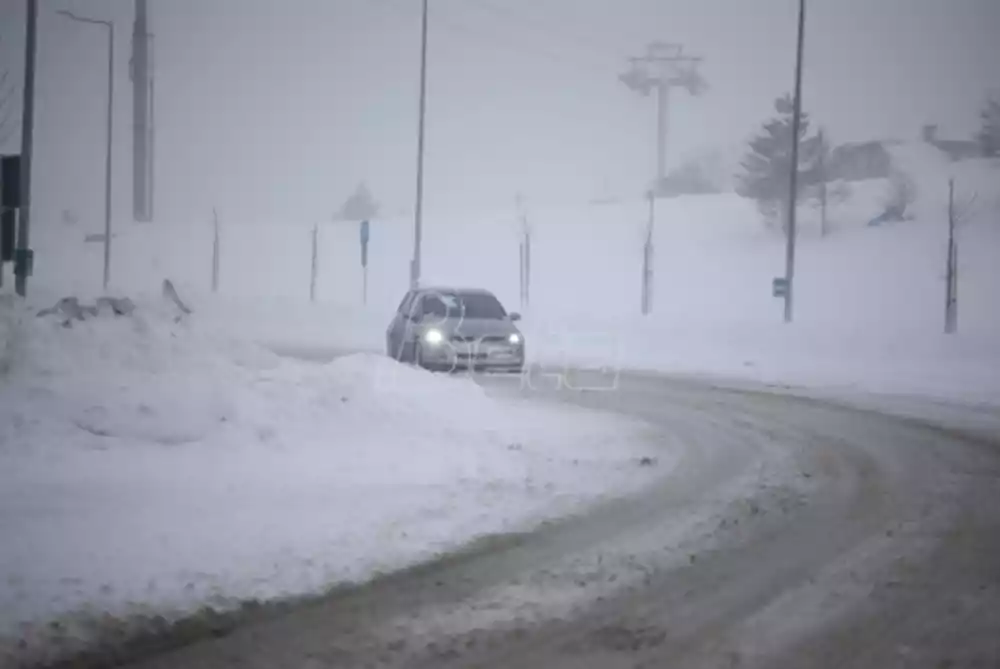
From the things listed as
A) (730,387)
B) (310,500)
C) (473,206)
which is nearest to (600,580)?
(310,500)

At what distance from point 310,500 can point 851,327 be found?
25.9 metres

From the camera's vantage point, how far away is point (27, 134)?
63.9ft

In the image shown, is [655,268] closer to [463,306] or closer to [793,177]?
[793,177]

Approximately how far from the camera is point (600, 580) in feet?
19.9

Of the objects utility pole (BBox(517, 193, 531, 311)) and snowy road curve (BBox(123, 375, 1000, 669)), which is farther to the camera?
utility pole (BBox(517, 193, 531, 311))

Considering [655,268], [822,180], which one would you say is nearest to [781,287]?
[655,268]

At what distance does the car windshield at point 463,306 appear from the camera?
20.0 metres

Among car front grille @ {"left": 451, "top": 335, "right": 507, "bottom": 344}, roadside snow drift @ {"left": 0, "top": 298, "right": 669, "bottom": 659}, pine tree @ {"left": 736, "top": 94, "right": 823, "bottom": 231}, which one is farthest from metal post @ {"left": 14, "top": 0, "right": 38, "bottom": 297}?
pine tree @ {"left": 736, "top": 94, "right": 823, "bottom": 231}

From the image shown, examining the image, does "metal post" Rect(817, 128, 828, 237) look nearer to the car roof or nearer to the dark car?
the car roof

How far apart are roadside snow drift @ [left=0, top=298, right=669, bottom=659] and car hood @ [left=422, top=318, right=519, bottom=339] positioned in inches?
169

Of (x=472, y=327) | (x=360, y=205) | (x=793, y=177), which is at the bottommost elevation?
(x=472, y=327)

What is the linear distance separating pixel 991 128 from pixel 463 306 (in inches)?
2080

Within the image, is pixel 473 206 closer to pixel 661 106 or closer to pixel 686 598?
pixel 661 106

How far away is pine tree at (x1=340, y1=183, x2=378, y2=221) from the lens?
86812 millimetres
